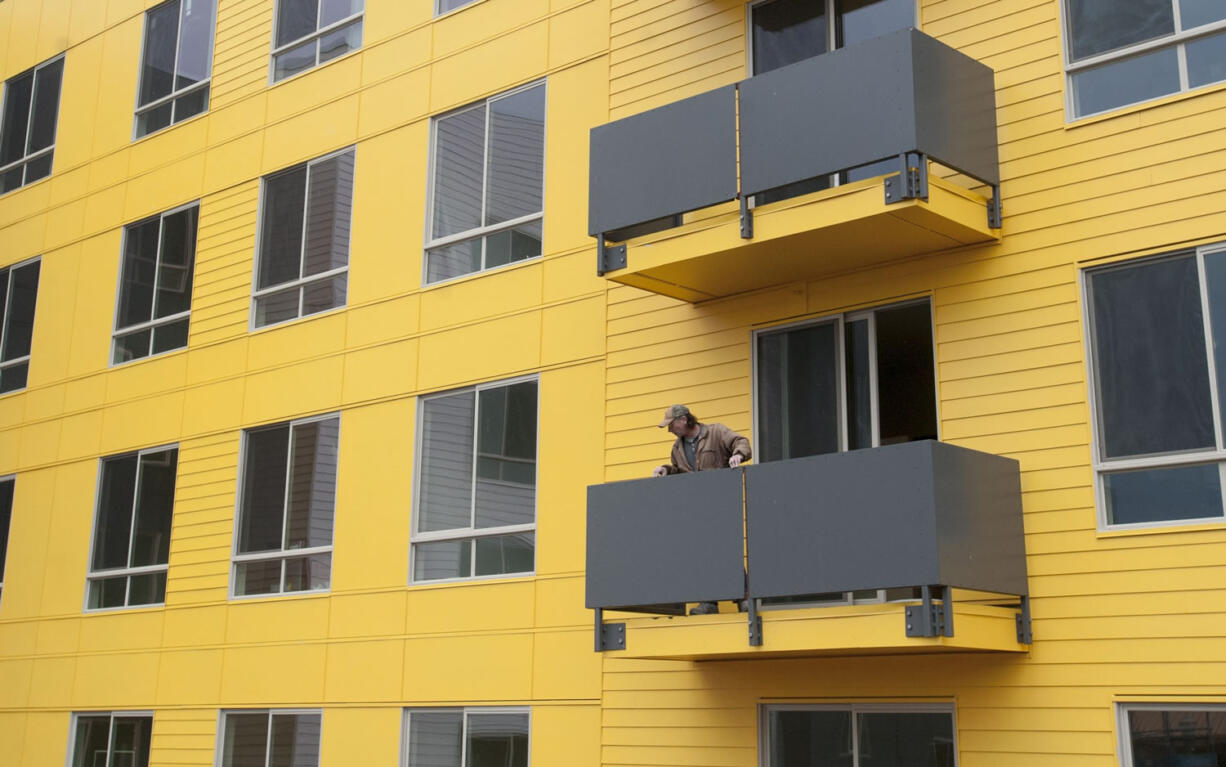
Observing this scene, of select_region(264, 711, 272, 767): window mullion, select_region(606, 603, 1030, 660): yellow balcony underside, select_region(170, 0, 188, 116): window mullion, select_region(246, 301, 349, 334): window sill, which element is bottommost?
select_region(264, 711, 272, 767): window mullion

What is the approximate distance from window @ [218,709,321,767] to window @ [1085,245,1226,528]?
9.95m

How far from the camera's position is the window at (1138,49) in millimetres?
10844

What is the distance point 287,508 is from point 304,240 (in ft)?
12.0

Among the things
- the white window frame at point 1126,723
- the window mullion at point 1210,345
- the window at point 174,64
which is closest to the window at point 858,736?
the white window frame at point 1126,723

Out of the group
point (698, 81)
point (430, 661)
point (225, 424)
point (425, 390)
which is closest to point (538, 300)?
point (425, 390)

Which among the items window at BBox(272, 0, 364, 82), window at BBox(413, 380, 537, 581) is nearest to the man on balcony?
window at BBox(413, 380, 537, 581)

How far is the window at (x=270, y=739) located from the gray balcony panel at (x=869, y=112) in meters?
8.88

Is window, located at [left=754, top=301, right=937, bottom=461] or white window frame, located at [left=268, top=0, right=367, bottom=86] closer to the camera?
window, located at [left=754, top=301, right=937, bottom=461]

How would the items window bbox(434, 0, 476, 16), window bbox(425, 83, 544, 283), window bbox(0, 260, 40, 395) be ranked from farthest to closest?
window bbox(0, 260, 40, 395), window bbox(434, 0, 476, 16), window bbox(425, 83, 544, 283)

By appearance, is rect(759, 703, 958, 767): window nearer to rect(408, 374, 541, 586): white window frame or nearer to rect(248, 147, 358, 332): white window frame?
rect(408, 374, 541, 586): white window frame

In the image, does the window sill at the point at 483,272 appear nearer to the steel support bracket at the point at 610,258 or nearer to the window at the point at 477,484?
the window at the point at 477,484

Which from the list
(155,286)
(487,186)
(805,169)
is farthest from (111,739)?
(805,169)

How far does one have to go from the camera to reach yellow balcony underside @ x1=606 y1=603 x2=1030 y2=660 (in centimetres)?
1018

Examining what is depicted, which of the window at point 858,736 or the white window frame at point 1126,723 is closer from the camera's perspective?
the white window frame at point 1126,723
